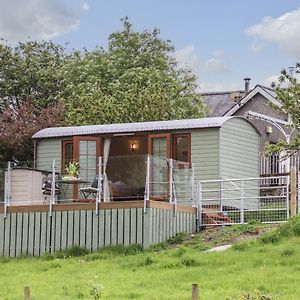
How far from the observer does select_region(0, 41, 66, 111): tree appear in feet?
125

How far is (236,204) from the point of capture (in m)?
20.2

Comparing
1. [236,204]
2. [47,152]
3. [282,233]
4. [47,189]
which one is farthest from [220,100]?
[282,233]

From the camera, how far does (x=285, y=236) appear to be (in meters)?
15.9

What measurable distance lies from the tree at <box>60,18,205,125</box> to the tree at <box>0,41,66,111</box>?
39.1 inches

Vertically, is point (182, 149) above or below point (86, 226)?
above

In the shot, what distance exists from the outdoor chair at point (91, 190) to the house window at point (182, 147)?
2909 millimetres

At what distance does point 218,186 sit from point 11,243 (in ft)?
17.1

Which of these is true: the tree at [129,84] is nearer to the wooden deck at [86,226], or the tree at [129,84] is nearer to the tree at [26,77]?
the tree at [26,77]

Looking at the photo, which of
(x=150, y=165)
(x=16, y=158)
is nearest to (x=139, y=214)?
(x=150, y=165)

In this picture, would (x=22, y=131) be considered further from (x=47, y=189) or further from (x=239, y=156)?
(x=47, y=189)

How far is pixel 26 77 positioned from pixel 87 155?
19.0 metres

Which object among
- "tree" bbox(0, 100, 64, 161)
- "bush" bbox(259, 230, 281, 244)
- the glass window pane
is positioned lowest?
"bush" bbox(259, 230, 281, 244)

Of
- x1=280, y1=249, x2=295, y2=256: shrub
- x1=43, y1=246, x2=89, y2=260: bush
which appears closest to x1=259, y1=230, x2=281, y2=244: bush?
x1=280, y1=249, x2=295, y2=256: shrub

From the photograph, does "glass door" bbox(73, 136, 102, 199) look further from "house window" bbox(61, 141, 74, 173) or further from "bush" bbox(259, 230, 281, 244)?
"bush" bbox(259, 230, 281, 244)
